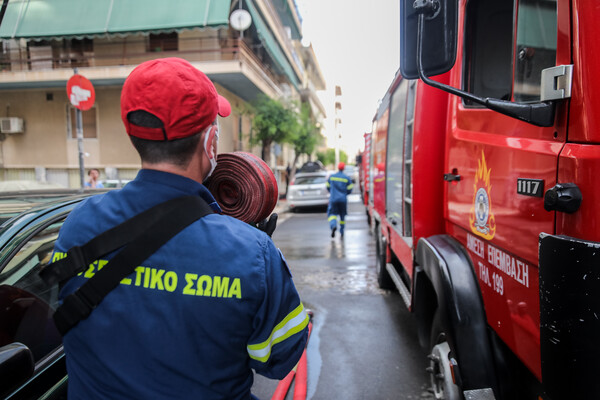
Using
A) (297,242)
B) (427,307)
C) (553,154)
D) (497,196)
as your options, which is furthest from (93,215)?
(297,242)

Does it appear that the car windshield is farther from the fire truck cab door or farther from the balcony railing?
the fire truck cab door

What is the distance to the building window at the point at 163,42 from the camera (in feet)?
53.3

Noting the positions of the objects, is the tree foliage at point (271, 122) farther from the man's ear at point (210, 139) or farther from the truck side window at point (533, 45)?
the man's ear at point (210, 139)

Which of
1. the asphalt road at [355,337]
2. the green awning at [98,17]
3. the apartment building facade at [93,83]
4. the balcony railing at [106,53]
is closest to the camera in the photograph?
the asphalt road at [355,337]

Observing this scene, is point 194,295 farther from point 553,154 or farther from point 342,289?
point 342,289

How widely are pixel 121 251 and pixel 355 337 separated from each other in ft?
11.5

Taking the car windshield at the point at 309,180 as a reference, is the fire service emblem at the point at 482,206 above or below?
above

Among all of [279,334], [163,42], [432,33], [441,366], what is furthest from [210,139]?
[163,42]

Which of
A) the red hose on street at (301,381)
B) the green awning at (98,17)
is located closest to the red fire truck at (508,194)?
the red hose on street at (301,381)

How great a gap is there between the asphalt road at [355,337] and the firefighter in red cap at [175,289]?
227cm

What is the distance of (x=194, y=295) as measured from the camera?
0.99m

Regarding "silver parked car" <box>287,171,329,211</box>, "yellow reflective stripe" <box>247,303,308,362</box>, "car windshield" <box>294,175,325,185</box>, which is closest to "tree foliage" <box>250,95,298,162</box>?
"car windshield" <box>294,175,325,185</box>

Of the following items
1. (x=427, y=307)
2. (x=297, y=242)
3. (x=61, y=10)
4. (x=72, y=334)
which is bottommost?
(x=297, y=242)

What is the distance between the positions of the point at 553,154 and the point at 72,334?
5.12 feet
